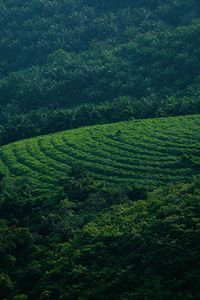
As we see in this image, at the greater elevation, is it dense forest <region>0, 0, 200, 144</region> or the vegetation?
the vegetation

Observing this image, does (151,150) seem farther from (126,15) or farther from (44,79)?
(126,15)

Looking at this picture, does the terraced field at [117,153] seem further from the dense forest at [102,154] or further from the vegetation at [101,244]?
the vegetation at [101,244]

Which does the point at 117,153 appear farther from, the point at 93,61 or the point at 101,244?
the point at 93,61

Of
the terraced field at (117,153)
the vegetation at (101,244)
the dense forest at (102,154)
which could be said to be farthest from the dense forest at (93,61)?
the vegetation at (101,244)

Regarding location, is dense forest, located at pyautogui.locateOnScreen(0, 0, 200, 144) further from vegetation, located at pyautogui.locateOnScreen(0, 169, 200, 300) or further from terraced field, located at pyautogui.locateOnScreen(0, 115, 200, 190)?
vegetation, located at pyautogui.locateOnScreen(0, 169, 200, 300)

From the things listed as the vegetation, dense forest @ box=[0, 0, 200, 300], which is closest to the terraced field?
dense forest @ box=[0, 0, 200, 300]
